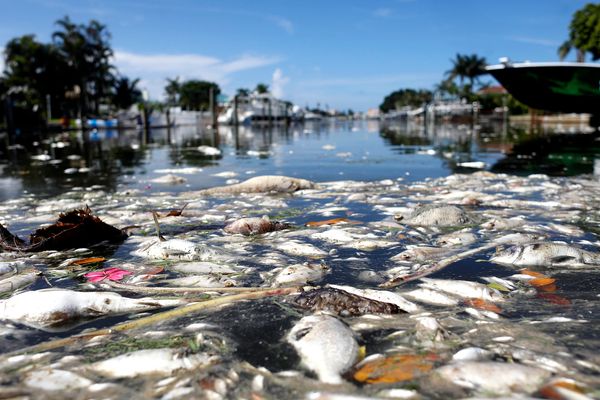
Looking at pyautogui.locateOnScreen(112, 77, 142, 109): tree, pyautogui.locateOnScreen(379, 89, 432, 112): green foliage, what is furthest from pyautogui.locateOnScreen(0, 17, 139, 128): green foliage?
pyautogui.locateOnScreen(379, 89, 432, 112): green foliage

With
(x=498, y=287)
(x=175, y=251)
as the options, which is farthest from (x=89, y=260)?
(x=498, y=287)

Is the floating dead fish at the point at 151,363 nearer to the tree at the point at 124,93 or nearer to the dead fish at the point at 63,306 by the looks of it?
the dead fish at the point at 63,306

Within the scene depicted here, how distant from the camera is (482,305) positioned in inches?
90.5

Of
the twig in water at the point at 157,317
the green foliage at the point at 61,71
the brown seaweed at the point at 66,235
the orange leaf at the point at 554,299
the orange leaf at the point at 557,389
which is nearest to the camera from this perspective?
the orange leaf at the point at 557,389

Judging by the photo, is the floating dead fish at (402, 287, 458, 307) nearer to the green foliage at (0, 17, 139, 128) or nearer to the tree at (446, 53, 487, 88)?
the green foliage at (0, 17, 139, 128)

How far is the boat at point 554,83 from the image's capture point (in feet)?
56.4

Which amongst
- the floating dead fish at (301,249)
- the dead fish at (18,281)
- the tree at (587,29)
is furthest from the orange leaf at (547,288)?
the tree at (587,29)

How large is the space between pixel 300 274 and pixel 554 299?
135 centimetres

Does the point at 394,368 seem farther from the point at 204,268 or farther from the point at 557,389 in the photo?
the point at 204,268

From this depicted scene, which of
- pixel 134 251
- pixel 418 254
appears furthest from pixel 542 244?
pixel 134 251

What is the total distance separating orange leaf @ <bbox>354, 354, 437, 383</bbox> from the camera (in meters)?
1.63

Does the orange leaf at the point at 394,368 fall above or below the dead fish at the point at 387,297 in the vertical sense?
below

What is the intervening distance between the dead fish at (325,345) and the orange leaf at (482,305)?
2.44 feet

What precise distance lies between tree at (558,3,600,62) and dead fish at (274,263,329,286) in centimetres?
4694
